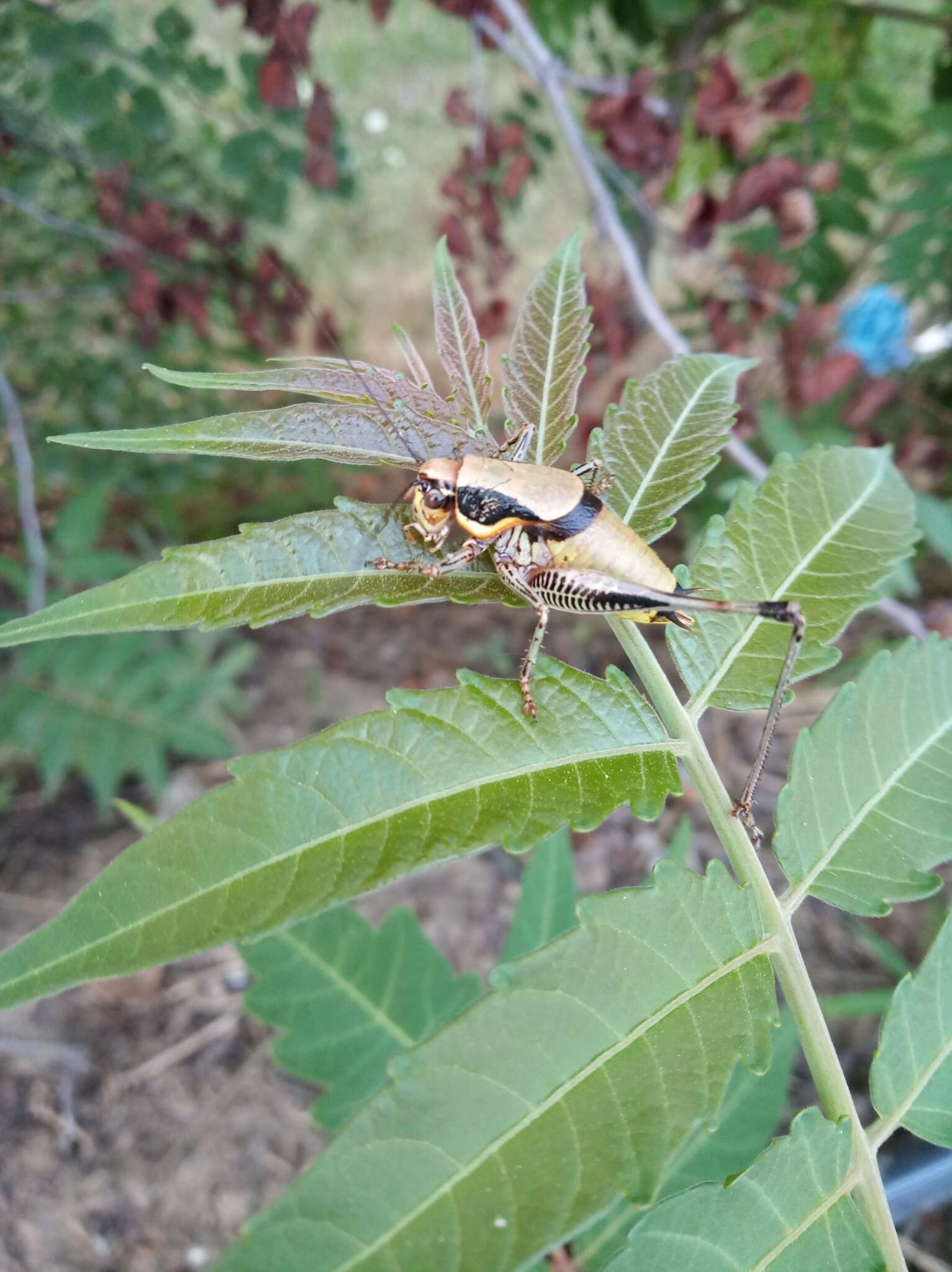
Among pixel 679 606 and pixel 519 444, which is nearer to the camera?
pixel 679 606

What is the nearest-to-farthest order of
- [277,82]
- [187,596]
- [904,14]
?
[187,596] → [277,82] → [904,14]

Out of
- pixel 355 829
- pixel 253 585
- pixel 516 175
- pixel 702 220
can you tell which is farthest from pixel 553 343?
pixel 516 175

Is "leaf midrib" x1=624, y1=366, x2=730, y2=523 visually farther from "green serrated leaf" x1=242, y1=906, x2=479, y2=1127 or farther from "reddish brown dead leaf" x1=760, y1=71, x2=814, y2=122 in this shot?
"reddish brown dead leaf" x1=760, y1=71, x2=814, y2=122

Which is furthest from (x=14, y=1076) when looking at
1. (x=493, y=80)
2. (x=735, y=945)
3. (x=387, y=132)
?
(x=387, y=132)

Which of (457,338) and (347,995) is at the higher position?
(457,338)

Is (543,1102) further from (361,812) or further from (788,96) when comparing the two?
(788,96)

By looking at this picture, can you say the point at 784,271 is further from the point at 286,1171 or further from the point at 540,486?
the point at 286,1171

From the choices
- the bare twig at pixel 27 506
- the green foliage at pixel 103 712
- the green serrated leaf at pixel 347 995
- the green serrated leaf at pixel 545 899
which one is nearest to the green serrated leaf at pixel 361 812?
the green serrated leaf at pixel 545 899

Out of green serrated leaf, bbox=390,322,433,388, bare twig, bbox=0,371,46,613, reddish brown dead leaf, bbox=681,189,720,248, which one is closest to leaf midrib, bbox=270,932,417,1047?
green serrated leaf, bbox=390,322,433,388
